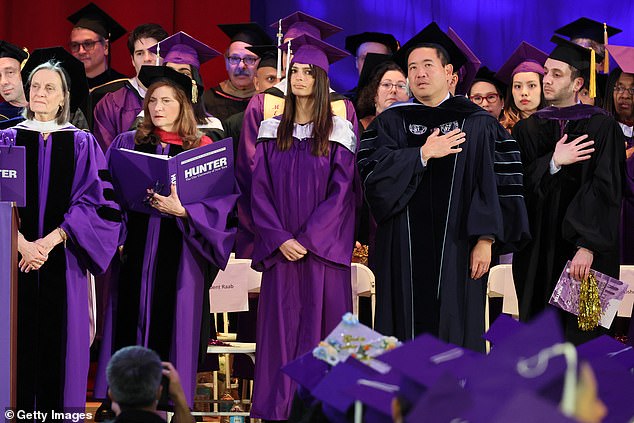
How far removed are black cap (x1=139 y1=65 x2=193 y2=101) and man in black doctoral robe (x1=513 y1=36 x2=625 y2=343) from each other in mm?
1864

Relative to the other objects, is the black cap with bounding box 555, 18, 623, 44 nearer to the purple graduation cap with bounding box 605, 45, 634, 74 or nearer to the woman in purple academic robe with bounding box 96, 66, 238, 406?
the purple graduation cap with bounding box 605, 45, 634, 74

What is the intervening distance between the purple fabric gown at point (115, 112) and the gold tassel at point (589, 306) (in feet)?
10.1

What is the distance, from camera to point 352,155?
5.96m

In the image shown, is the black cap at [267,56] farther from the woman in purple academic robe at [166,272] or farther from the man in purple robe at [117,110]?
the woman in purple academic robe at [166,272]

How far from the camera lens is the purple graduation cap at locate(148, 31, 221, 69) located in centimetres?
680

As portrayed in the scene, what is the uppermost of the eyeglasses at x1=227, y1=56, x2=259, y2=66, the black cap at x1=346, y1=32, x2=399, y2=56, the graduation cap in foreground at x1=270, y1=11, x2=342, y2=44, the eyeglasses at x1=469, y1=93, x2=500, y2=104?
the black cap at x1=346, y1=32, x2=399, y2=56

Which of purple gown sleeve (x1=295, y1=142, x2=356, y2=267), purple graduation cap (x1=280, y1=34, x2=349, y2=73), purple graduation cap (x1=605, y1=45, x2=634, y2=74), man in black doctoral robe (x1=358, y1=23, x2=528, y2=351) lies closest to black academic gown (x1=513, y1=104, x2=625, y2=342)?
man in black doctoral robe (x1=358, y1=23, x2=528, y2=351)

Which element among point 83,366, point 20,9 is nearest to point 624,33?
point 20,9

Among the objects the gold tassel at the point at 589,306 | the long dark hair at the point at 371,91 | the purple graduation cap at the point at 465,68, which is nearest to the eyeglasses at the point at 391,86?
the long dark hair at the point at 371,91

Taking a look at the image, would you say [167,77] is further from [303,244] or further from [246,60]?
[246,60]

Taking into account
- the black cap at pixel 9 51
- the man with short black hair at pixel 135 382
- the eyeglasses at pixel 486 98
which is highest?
the black cap at pixel 9 51

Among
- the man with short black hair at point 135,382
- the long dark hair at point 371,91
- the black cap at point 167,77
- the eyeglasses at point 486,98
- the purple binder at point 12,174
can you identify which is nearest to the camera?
the man with short black hair at point 135,382

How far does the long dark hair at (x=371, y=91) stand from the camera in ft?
23.9

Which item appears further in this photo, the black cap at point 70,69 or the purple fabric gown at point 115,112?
the purple fabric gown at point 115,112
